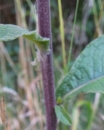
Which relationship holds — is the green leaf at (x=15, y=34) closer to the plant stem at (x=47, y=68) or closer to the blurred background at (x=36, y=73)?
the plant stem at (x=47, y=68)

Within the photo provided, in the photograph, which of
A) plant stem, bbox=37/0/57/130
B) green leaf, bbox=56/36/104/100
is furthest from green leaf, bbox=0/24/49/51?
green leaf, bbox=56/36/104/100

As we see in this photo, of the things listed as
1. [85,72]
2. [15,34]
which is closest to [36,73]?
[85,72]

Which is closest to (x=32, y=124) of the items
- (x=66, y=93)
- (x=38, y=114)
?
(x=38, y=114)

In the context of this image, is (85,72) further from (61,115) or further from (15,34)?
→ (15,34)

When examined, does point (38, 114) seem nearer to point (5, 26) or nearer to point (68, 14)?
point (5, 26)

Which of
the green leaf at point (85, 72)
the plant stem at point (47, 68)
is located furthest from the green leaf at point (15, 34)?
the green leaf at point (85, 72)

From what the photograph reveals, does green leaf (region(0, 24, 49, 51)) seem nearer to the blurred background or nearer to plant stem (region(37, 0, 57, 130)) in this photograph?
plant stem (region(37, 0, 57, 130))

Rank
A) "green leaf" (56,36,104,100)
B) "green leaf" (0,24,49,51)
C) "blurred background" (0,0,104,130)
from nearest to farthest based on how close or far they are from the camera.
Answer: "green leaf" (0,24,49,51)
"green leaf" (56,36,104,100)
"blurred background" (0,0,104,130)
